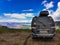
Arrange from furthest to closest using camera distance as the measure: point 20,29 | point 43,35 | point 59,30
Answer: point 20,29 → point 59,30 → point 43,35

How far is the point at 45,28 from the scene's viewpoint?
63.8 feet

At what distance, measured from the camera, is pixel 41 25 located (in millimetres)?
19641

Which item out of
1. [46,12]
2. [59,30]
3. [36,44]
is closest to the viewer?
[36,44]

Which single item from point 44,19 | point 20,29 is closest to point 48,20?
point 44,19

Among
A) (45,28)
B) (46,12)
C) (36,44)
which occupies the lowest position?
(36,44)

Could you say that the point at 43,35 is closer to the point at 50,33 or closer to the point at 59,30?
the point at 50,33

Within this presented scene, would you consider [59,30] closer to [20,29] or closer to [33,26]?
[20,29]

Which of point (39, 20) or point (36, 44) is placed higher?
point (39, 20)

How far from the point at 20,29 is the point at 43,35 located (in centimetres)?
1963

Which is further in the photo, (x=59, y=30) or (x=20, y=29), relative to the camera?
(x=20, y=29)

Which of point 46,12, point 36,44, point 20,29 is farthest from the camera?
point 20,29

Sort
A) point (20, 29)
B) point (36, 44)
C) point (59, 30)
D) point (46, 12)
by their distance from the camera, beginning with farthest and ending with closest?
point (20, 29), point (59, 30), point (46, 12), point (36, 44)

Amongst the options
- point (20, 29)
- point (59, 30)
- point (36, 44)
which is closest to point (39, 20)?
point (36, 44)

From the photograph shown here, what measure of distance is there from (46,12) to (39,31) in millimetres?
5380
